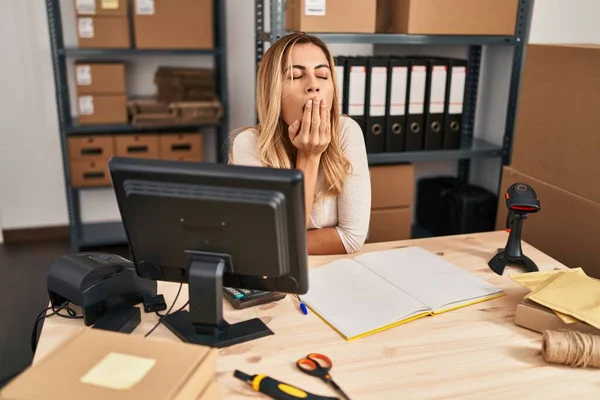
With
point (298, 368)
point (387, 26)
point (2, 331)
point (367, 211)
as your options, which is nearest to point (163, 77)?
point (387, 26)

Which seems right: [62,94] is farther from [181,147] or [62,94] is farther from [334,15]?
[334,15]

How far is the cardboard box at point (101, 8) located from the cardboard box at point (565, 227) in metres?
2.04

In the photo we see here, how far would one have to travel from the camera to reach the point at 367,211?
162cm

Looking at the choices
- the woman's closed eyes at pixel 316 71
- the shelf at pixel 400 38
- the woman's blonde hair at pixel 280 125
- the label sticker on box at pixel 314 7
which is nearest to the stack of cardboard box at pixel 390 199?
the shelf at pixel 400 38

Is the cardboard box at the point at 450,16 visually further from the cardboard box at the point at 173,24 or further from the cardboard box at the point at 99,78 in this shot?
the cardboard box at the point at 99,78

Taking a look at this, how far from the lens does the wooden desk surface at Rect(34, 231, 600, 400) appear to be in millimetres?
931

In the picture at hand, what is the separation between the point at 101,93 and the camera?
9.62ft

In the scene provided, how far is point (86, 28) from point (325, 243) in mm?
1953

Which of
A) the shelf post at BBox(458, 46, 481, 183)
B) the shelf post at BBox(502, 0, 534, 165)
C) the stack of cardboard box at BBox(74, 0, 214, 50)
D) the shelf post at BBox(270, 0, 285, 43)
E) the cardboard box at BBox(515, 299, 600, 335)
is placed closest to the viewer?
the cardboard box at BBox(515, 299, 600, 335)

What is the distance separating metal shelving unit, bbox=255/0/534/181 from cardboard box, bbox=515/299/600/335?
131 cm

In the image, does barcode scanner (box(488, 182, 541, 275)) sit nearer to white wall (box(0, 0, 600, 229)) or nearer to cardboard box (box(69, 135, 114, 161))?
white wall (box(0, 0, 600, 229))

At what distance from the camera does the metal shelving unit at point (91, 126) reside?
2.88 m

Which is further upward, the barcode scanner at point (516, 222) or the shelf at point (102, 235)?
the barcode scanner at point (516, 222)

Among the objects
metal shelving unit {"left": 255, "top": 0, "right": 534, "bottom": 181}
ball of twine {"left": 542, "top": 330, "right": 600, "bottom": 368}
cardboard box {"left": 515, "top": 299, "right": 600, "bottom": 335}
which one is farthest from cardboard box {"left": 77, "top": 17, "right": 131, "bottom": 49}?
ball of twine {"left": 542, "top": 330, "right": 600, "bottom": 368}
